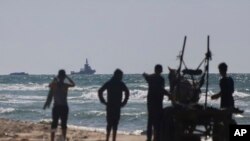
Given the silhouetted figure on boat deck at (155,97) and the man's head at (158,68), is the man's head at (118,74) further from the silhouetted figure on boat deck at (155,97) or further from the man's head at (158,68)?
the man's head at (158,68)

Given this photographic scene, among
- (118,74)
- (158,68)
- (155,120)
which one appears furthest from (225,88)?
(118,74)

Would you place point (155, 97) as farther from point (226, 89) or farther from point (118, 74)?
point (226, 89)

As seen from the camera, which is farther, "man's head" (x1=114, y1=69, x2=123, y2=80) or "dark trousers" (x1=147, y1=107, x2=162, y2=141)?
"man's head" (x1=114, y1=69, x2=123, y2=80)

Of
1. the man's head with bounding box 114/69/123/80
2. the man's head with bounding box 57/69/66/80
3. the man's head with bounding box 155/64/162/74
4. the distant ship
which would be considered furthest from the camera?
the distant ship

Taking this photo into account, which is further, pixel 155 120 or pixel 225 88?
pixel 155 120

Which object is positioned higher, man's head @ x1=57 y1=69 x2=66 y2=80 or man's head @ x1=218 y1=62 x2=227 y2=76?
man's head @ x1=218 y1=62 x2=227 y2=76

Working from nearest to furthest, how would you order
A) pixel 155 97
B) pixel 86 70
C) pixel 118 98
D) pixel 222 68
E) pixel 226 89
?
1. pixel 222 68
2. pixel 226 89
3. pixel 155 97
4. pixel 118 98
5. pixel 86 70

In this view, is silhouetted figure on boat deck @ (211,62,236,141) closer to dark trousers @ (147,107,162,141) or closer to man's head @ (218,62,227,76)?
man's head @ (218,62,227,76)

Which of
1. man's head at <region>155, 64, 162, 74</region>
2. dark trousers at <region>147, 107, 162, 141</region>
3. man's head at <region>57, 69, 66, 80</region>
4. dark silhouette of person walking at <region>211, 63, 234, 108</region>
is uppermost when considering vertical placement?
man's head at <region>155, 64, 162, 74</region>

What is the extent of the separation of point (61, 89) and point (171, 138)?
9.10 ft

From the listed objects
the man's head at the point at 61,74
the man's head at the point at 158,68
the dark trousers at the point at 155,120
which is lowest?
the dark trousers at the point at 155,120

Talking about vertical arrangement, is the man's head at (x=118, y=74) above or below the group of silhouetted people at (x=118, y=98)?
above

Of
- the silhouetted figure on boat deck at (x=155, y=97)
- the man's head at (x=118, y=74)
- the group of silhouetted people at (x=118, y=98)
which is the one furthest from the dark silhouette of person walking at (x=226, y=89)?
the man's head at (x=118, y=74)

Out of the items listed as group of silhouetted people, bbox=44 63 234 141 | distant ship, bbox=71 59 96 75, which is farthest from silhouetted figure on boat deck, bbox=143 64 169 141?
distant ship, bbox=71 59 96 75
